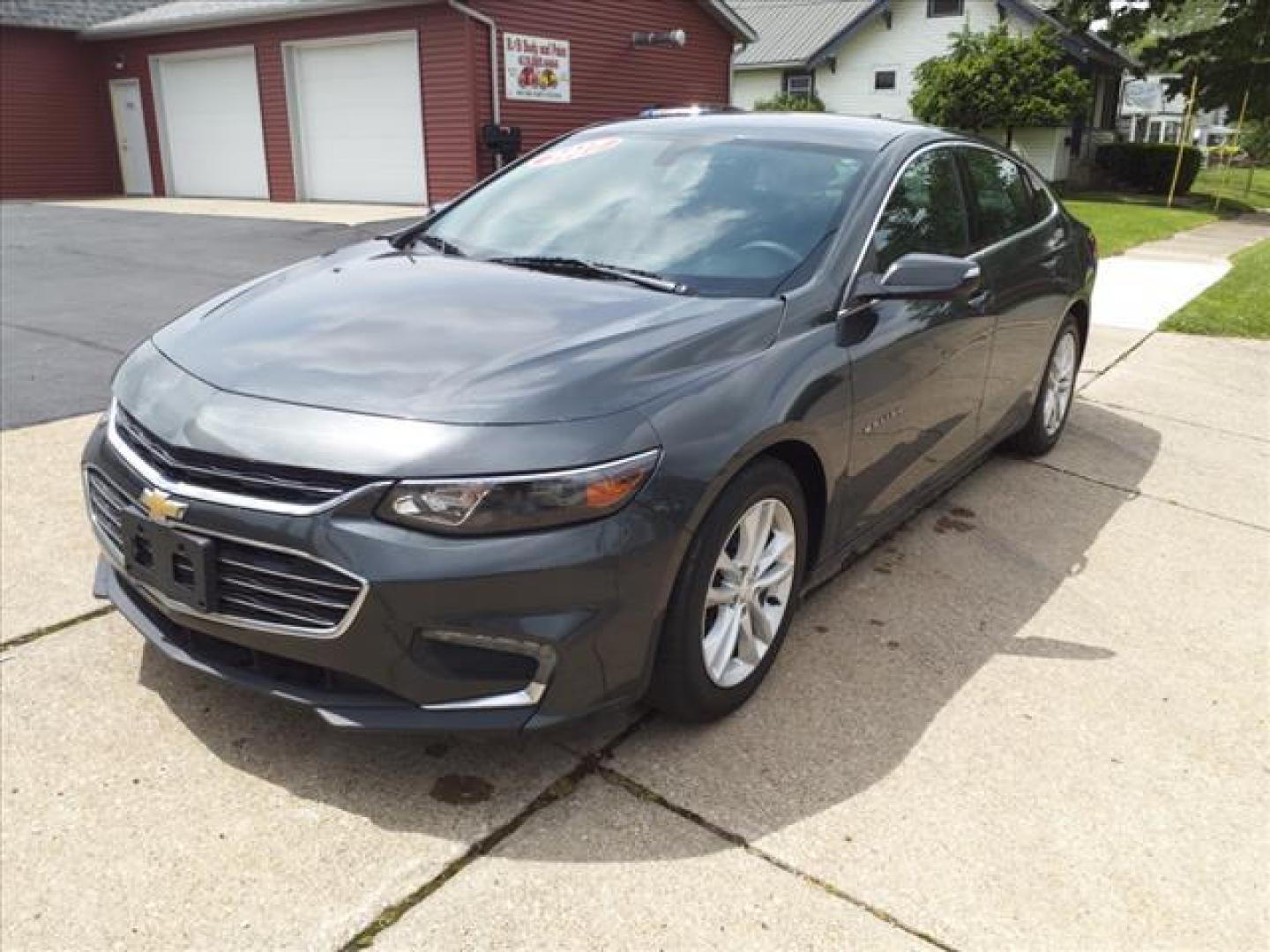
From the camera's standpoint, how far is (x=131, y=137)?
2359 cm

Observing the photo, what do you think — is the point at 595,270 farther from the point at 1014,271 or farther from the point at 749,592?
the point at 1014,271

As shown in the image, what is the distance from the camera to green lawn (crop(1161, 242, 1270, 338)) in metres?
9.55

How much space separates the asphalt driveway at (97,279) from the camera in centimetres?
629

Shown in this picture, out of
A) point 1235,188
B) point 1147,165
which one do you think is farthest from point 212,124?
point 1235,188

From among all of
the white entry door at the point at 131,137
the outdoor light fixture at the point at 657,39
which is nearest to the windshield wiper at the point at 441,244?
the outdoor light fixture at the point at 657,39

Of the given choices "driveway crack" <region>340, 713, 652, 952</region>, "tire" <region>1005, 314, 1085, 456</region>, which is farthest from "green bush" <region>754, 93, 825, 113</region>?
"driveway crack" <region>340, 713, 652, 952</region>

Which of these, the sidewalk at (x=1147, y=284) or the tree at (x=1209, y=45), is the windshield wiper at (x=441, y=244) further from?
the tree at (x=1209, y=45)

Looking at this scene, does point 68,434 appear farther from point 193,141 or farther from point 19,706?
point 193,141

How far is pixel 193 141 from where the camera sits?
22.0 metres

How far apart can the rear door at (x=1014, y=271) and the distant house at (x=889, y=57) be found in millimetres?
26784

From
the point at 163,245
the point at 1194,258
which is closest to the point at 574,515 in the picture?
the point at 163,245

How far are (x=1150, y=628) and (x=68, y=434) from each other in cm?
491

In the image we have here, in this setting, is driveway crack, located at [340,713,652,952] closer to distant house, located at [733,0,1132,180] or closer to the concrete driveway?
the concrete driveway

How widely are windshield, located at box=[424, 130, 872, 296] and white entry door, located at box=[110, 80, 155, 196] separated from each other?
73.2ft
